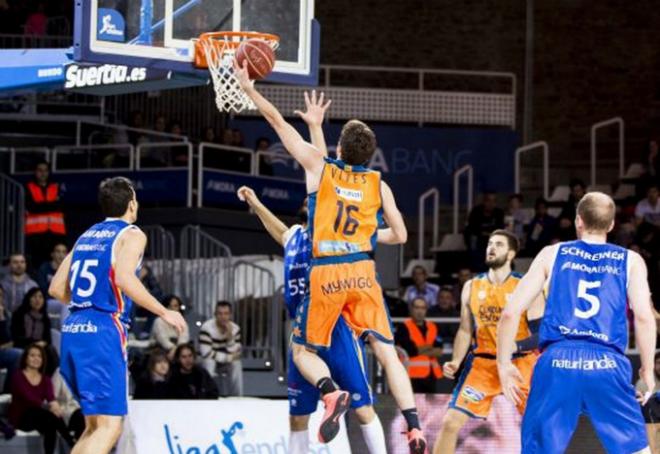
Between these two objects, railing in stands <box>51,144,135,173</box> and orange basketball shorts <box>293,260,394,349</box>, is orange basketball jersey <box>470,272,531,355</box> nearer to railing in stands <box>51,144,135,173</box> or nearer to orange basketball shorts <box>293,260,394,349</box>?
orange basketball shorts <box>293,260,394,349</box>

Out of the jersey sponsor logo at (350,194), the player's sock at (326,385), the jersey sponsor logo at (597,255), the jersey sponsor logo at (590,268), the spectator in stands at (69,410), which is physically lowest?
the spectator in stands at (69,410)

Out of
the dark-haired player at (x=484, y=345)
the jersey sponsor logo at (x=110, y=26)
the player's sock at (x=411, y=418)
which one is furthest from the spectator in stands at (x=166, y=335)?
the player's sock at (x=411, y=418)

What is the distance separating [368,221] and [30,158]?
13.8m

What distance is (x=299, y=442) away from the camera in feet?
36.0

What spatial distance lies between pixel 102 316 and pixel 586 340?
10.6ft

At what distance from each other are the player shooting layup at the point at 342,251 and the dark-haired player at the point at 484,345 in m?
2.09

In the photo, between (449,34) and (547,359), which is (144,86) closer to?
(547,359)


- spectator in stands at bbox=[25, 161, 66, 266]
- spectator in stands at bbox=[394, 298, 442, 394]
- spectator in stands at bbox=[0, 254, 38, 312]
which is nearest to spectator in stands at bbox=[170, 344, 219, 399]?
spectator in stands at bbox=[394, 298, 442, 394]

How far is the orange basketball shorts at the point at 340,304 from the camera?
34.8 feet

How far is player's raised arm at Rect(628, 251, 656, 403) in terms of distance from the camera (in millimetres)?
9031

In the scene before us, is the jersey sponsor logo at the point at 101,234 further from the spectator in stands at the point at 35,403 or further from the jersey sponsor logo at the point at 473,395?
the spectator in stands at the point at 35,403

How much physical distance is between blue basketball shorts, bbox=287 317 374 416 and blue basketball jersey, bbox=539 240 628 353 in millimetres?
1801

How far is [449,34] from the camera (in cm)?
2905

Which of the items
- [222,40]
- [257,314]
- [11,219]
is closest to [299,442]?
[222,40]
